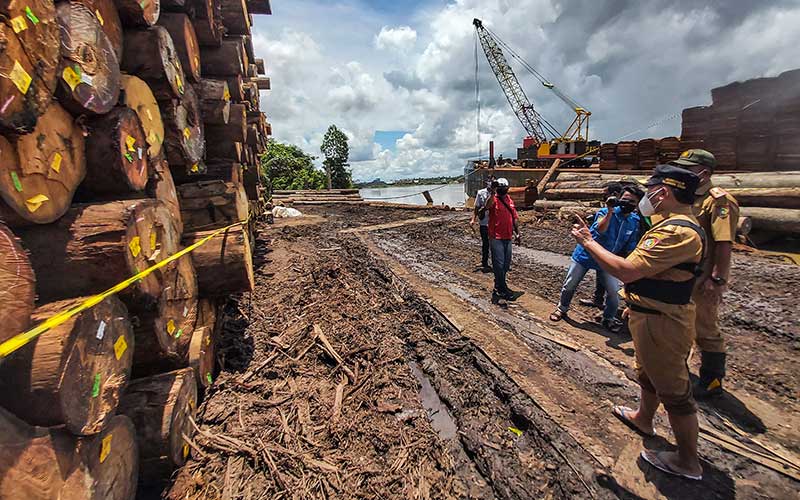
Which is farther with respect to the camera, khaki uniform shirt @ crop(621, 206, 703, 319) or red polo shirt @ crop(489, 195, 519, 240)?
red polo shirt @ crop(489, 195, 519, 240)

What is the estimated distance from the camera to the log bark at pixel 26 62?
148 cm

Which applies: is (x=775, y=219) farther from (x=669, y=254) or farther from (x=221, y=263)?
(x=221, y=263)

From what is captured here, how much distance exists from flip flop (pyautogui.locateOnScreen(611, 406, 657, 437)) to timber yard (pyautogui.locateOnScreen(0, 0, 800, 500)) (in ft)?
0.05

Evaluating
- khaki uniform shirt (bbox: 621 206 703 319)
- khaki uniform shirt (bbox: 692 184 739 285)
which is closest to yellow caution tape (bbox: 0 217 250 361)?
khaki uniform shirt (bbox: 621 206 703 319)

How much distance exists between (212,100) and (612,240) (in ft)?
17.1

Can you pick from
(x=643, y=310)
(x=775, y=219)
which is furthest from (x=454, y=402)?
(x=775, y=219)

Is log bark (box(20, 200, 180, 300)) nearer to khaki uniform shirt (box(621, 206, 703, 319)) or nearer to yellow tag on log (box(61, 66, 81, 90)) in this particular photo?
yellow tag on log (box(61, 66, 81, 90))

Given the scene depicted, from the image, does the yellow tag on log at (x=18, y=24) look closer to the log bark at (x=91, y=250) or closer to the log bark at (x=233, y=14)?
the log bark at (x=91, y=250)

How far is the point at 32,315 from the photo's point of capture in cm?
163

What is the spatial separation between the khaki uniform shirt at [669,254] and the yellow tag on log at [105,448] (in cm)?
332

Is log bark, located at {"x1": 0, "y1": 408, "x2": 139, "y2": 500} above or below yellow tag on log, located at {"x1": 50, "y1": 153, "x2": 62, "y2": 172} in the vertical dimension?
below

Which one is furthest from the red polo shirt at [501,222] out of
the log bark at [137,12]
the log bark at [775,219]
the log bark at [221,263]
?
the log bark at [775,219]

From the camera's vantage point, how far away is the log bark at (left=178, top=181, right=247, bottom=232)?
4.05m

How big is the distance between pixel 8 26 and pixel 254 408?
114 inches
